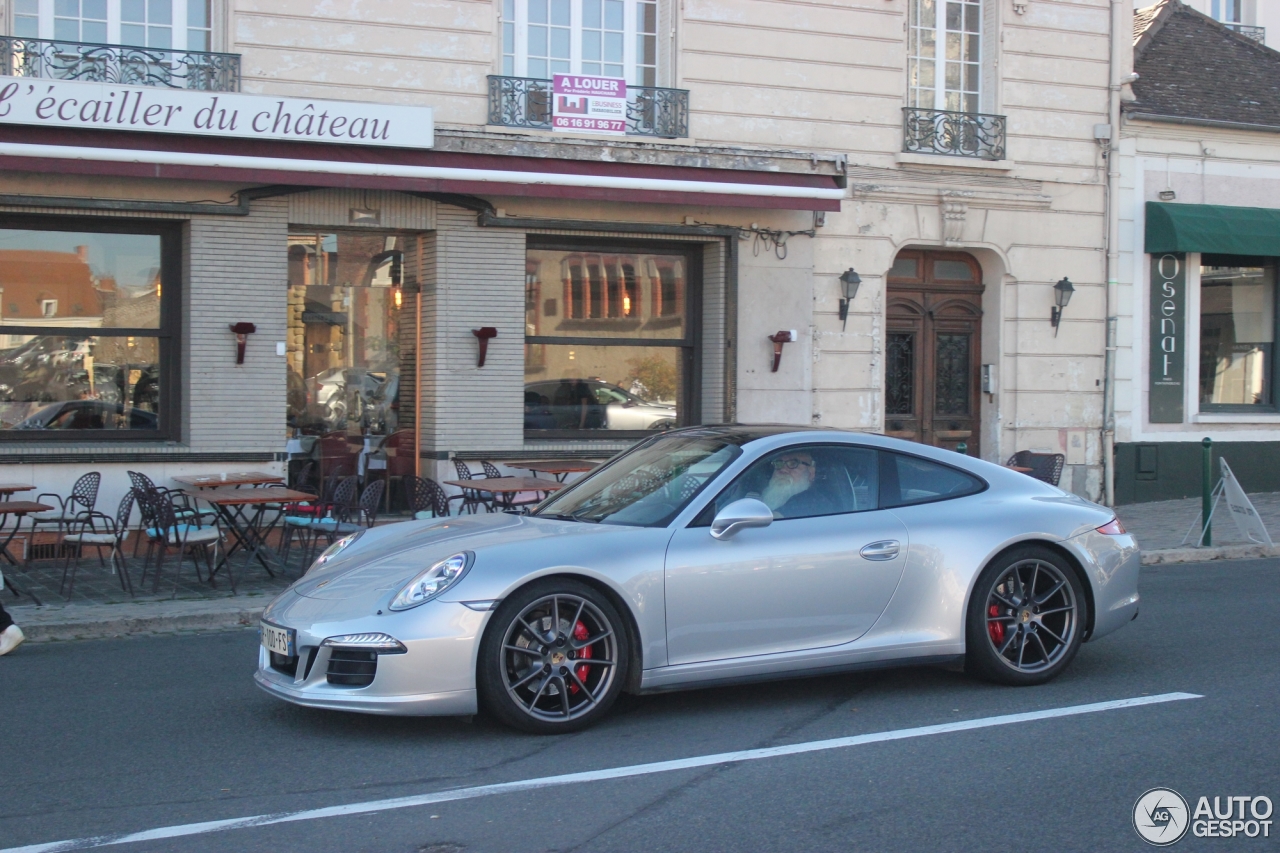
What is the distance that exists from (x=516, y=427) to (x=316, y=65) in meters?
4.30

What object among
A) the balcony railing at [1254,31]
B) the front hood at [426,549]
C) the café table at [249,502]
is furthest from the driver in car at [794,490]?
the balcony railing at [1254,31]

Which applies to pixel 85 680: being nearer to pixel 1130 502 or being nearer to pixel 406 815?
pixel 406 815

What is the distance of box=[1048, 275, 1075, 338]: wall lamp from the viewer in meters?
15.7

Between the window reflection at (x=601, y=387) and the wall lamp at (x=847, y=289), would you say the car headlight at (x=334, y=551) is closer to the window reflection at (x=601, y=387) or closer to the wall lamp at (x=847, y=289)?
the window reflection at (x=601, y=387)

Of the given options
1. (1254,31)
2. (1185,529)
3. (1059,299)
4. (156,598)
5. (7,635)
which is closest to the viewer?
(7,635)

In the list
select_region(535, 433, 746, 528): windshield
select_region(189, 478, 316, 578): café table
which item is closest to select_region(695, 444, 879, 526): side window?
select_region(535, 433, 746, 528): windshield

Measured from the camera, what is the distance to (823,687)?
6566 mm

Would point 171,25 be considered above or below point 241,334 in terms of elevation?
above

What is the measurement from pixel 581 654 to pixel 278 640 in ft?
4.53

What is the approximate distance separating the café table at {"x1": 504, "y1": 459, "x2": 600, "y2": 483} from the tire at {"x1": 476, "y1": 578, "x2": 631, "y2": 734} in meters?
6.66

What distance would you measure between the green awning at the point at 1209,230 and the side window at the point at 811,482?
440 inches

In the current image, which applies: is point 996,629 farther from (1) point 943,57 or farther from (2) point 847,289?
(1) point 943,57

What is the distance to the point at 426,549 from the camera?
231 inches

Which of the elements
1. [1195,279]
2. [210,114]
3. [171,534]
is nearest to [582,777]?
[171,534]
